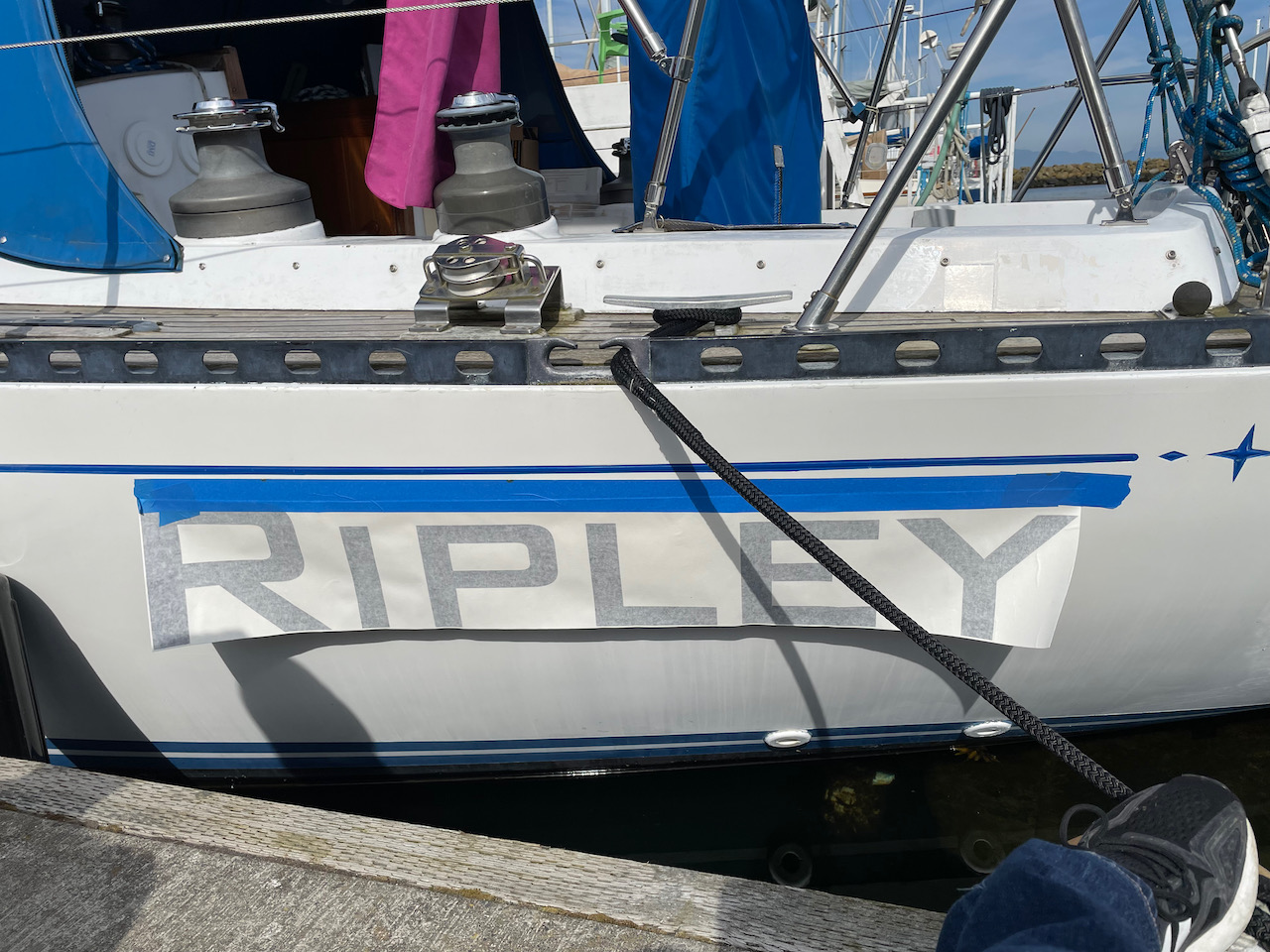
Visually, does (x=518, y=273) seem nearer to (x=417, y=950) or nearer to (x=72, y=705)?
(x=417, y=950)

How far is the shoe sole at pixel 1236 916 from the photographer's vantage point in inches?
46.2

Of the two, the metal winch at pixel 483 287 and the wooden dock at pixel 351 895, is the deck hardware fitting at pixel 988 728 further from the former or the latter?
the metal winch at pixel 483 287

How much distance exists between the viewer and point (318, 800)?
9.55 feet

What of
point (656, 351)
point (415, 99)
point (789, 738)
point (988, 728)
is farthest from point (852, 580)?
point (415, 99)

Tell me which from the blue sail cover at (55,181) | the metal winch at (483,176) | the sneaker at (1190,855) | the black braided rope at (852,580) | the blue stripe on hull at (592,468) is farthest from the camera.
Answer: the metal winch at (483,176)

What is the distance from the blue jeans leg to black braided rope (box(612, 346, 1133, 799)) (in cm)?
60

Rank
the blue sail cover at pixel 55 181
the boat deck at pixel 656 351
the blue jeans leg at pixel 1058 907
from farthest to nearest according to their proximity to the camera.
Answer: the blue sail cover at pixel 55 181 → the boat deck at pixel 656 351 → the blue jeans leg at pixel 1058 907

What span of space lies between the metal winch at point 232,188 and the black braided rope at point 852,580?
4.58 ft

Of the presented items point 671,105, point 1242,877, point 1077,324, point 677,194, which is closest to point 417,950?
point 1242,877

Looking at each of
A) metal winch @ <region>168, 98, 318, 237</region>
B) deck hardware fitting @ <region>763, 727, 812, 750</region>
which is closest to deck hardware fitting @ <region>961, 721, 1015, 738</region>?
deck hardware fitting @ <region>763, 727, 812, 750</region>

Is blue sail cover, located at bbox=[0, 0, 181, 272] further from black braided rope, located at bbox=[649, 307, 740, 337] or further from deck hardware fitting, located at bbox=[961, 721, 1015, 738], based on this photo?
deck hardware fitting, located at bbox=[961, 721, 1015, 738]

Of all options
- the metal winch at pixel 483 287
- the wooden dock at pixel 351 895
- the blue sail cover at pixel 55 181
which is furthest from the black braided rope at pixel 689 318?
the blue sail cover at pixel 55 181

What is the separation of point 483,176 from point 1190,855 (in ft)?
7.72

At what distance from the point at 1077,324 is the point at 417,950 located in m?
1.87
